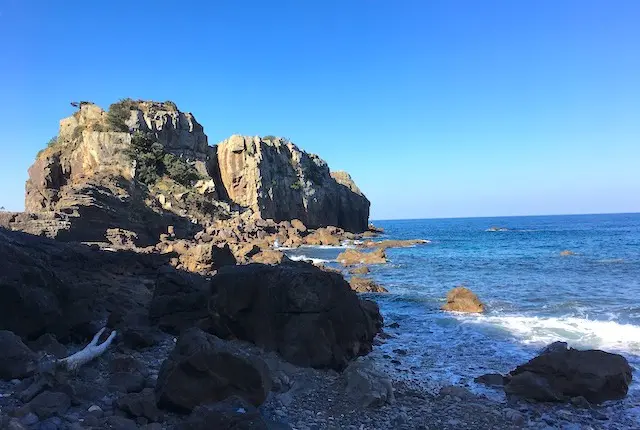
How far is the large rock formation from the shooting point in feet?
119

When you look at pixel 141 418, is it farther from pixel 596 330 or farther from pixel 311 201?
pixel 311 201

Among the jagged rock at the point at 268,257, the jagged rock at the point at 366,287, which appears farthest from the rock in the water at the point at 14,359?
the jagged rock at the point at 268,257

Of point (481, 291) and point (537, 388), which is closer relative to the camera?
point (537, 388)

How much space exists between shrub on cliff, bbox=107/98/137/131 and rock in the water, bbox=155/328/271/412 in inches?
2366

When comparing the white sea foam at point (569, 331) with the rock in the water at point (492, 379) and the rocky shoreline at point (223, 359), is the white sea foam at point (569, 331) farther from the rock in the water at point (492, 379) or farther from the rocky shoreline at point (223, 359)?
the rock in the water at point (492, 379)

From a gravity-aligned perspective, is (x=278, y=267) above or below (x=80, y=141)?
below

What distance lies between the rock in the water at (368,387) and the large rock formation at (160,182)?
2796 cm

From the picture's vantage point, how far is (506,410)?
27.2 feet

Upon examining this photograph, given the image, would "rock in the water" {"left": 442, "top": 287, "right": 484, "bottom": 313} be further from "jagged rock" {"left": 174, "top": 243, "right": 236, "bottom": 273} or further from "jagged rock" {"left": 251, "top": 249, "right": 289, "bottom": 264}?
"jagged rock" {"left": 251, "top": 249, "right": 289, "bottom": 264}

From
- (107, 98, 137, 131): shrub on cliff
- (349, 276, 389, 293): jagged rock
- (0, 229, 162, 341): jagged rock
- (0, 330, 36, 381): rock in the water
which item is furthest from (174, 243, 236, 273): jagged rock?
(107, 98, 137, 131): shrub on cliff

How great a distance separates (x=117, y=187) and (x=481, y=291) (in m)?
34.8

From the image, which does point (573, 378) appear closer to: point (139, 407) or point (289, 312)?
point (289, 312)

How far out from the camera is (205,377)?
6.63 metres

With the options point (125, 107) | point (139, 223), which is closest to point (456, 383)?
point (139, 223)
